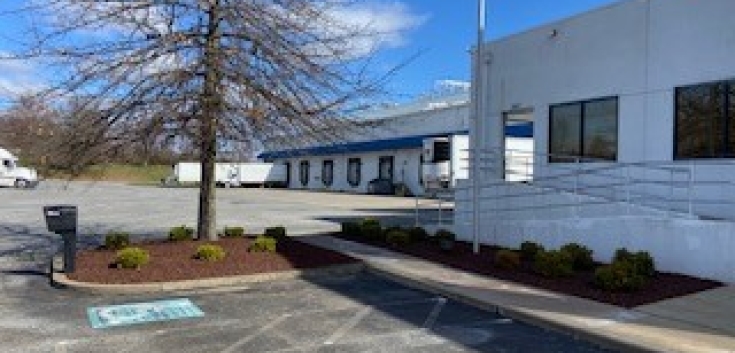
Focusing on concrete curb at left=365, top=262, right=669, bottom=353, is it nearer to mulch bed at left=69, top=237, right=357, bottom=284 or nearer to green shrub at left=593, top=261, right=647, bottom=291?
mulch bed at left=69, top=237, right=357, bottom=284

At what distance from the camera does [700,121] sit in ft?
44.5

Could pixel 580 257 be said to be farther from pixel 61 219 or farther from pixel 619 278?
pixel 61 219

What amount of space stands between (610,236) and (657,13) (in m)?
4.38

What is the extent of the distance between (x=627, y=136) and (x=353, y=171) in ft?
141

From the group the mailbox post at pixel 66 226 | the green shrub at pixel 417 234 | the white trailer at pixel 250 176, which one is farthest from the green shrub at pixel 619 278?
the white trailer at pixel 250 176

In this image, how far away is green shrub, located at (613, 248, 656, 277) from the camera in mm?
11547

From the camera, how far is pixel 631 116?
Result: 14.8 meters

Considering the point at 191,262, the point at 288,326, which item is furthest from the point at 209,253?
the point at 288,326

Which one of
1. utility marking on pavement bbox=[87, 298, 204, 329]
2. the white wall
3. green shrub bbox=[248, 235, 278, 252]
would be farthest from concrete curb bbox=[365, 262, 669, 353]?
the white wall

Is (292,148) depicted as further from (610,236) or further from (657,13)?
Answer: (657,13)

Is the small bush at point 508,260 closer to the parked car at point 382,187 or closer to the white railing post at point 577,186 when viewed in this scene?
the white railing post at point 577,186

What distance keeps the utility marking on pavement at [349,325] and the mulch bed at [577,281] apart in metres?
3.09

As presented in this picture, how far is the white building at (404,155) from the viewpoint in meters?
40.0

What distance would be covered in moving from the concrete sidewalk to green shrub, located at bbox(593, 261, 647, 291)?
1.98 feet
